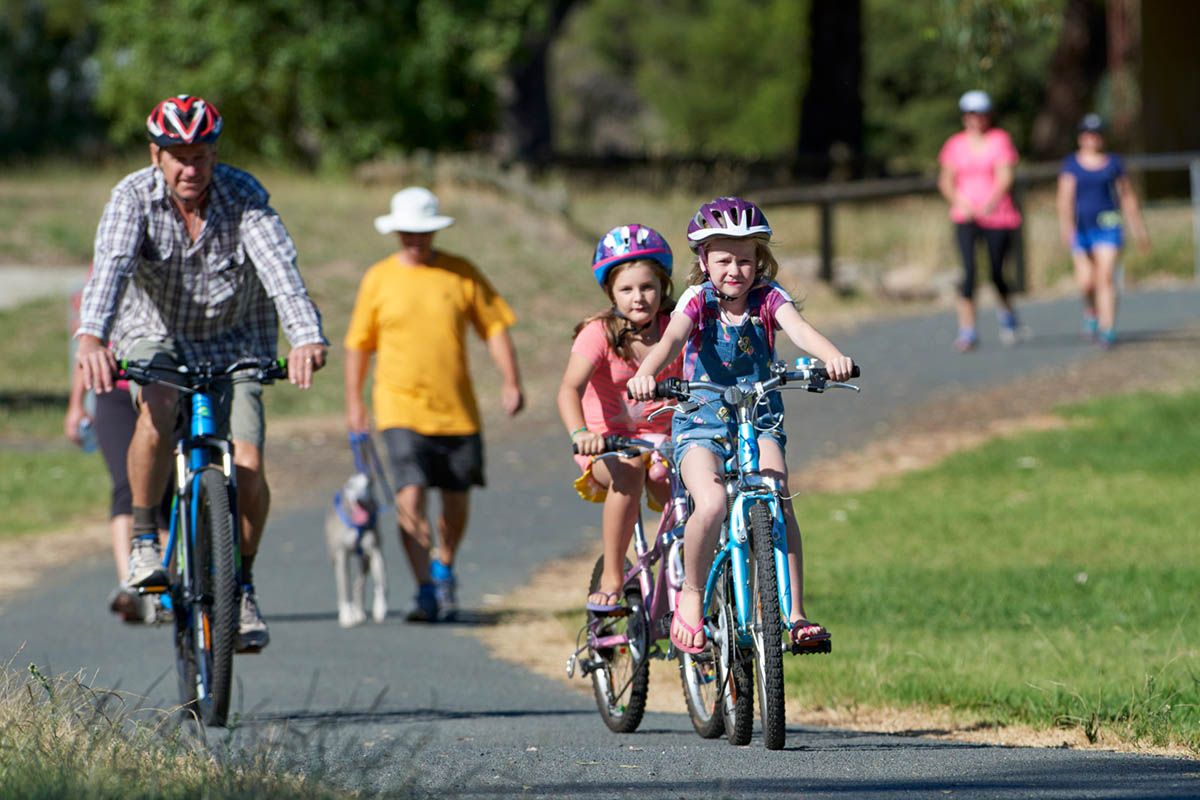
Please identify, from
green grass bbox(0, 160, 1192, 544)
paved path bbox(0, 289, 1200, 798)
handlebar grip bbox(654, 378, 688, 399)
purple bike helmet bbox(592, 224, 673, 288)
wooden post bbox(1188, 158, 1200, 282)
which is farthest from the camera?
wooden post bbox(1188, 158, 1200, 282)

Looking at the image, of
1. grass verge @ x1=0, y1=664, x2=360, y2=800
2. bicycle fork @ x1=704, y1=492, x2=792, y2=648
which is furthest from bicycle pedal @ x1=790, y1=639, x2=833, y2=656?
grass verge @ x1=0, y1=664, x2=360, y2=800

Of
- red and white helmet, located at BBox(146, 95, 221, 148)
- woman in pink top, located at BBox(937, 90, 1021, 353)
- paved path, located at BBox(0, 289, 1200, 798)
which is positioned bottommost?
paved path, located at BBox(0, 289, 1200, 798)

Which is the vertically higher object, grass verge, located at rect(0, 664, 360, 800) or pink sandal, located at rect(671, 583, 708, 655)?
pink sandal, located at rect(671, 583, 708, 655)

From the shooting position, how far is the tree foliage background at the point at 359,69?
31.9 meters

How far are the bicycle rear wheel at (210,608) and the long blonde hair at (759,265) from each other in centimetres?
183

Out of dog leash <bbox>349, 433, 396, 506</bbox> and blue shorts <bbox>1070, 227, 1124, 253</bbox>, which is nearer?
dog leash <bbox>349, 433, 396, 506</bbox>

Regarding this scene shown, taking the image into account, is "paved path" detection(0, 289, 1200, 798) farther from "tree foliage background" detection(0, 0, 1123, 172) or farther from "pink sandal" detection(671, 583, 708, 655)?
"tree foliage background" detection(0, 0, 1123, 172)

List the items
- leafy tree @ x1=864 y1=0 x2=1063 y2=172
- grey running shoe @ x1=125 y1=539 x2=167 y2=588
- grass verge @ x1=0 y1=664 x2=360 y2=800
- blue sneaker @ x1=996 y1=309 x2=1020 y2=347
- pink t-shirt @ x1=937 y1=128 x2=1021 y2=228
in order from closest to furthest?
grass verge @ x1=0 y1=664 x2=360 y2=800, grey running shoe @ x1=125 y1=539 x2=167 y2=588, pink t-shirt @ x1=937 y1=128 x2=1021 y2=228, blue sneaker @ x1=996 y1=309 x2=1020 y2=347, leafy tree @ x1=864 y1=0 x2=1063 y2=172

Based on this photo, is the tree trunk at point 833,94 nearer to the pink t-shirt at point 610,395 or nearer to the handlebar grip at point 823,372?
the pink t-shirt at point 610,395

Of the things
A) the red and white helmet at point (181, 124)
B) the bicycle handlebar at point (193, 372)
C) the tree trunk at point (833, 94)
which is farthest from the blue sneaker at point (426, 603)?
the tree trunk at point (833, 94)

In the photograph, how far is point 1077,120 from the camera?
3669cm

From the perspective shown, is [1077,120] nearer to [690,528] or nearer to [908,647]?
[908,647]

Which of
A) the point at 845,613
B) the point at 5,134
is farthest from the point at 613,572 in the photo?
the point at 5,134

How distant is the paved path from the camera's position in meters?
5.77
